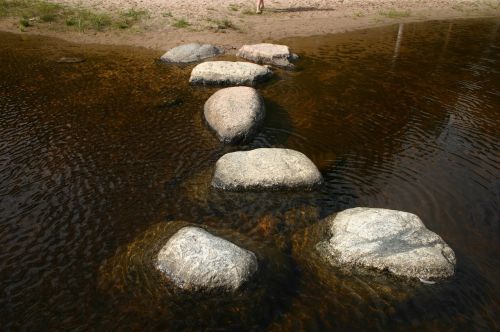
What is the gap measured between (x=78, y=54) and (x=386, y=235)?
1996 centimetres

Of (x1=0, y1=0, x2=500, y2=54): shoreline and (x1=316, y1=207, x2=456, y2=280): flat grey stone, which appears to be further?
(x1=0, y1=0, x2=500, y2=54): shoreline

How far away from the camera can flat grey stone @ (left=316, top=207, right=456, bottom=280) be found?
7.77 m

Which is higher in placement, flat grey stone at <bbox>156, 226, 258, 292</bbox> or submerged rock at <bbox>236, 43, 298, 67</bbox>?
submerged rock at <bbox>236, 43, 298, 67</bbox>

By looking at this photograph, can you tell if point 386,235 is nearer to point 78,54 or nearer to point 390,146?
point 390,146

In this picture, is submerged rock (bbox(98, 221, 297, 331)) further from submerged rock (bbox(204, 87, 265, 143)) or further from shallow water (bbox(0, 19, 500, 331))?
submerged rock (bbox(204, 87, 265, 143))

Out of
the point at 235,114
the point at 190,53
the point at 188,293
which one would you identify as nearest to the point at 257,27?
the point at 190,53

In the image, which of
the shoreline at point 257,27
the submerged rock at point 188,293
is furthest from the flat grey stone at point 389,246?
the shoreline at point 257,27

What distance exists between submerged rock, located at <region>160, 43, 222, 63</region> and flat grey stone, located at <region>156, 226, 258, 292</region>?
14.9 m

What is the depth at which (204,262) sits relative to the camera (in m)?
7.38

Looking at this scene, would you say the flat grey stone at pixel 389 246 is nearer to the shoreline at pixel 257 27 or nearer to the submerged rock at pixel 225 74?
the submerged rock at pixel 225 74

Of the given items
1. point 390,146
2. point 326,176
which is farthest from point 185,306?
point 390,146

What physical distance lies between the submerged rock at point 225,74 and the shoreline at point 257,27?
5.47 m

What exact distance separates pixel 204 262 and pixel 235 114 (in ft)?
23.0

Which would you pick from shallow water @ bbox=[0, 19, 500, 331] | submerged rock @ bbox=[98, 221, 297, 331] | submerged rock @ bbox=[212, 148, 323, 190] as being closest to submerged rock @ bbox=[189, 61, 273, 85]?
shallow water @ bbox=[0, 19, 500, 331]
